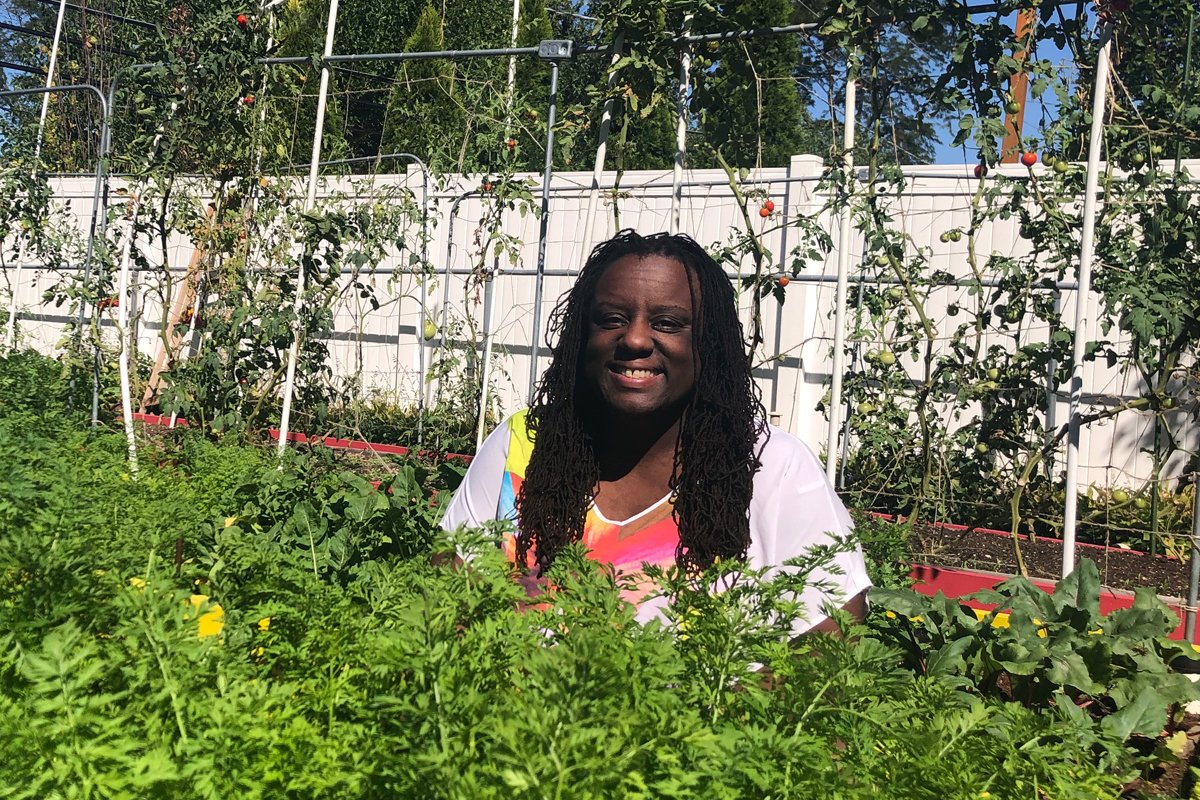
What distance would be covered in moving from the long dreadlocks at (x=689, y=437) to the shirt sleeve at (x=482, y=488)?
3.5 inches

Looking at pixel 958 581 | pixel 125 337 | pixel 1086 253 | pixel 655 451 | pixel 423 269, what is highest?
pixel 423 269

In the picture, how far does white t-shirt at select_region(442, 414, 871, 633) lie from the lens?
6.99 ft

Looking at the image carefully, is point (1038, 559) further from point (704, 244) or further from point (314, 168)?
point (314, 168)

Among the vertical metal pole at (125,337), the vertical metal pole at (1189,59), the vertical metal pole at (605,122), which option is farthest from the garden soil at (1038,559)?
the vertical metal pole at (125,337)

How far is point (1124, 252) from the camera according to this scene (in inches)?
175

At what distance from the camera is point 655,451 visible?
2438mm

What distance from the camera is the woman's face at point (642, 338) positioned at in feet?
7.69

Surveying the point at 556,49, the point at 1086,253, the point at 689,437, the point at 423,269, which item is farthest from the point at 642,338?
the point at 423,269

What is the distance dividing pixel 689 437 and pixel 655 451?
0.08m

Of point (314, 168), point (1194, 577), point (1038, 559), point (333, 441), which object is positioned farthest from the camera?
point (333, 441)

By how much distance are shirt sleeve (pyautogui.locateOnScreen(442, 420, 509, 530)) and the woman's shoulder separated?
58 cm

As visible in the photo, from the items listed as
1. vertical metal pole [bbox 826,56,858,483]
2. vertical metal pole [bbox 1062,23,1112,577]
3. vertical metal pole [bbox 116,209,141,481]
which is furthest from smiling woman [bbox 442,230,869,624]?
vertical metal pole [bbox 116,209,141,481]

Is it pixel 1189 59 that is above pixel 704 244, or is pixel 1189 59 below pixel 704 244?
above

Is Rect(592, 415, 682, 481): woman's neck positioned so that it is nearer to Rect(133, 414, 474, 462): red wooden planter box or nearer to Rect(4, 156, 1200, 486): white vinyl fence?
Rect(4, 156, 1200, 486): white vinyl fence
